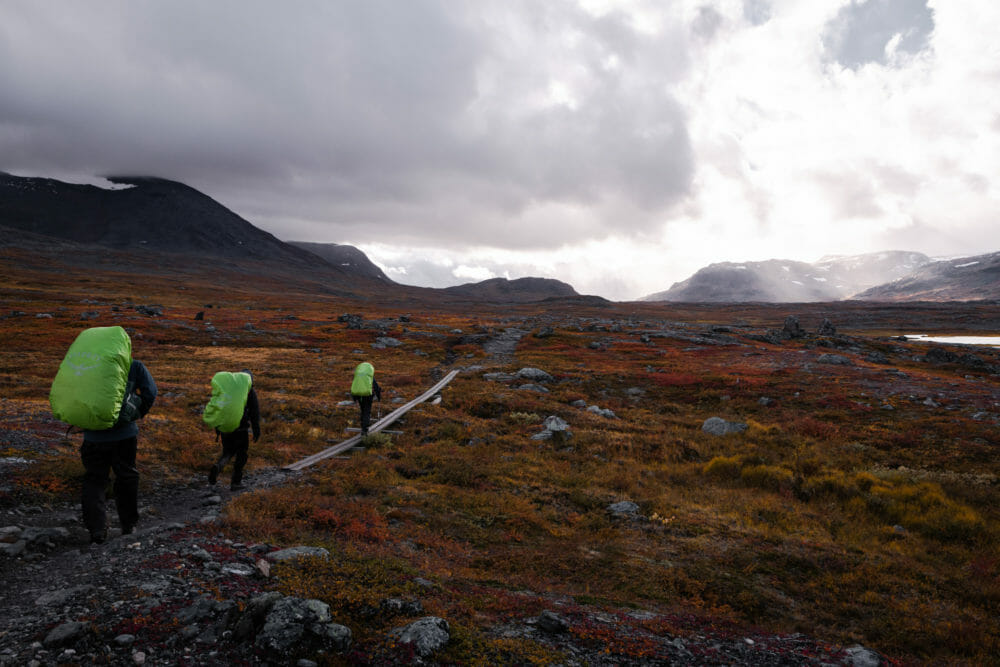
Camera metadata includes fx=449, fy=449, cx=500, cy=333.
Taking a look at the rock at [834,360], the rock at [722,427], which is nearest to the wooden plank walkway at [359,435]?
the rock at [722,427]

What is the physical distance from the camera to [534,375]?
34.9 metres

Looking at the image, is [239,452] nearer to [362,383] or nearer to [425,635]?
[362,383]

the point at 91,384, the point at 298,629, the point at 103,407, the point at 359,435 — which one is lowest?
the point at 359,435

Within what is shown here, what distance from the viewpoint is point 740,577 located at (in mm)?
9406

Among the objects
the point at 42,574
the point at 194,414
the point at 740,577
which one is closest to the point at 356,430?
the point at 194,414

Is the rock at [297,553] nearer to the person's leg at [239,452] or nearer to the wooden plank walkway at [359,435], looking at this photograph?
the person's leg at [239,452]

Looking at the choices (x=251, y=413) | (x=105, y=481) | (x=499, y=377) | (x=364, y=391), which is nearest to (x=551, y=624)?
(x=105, y=481)

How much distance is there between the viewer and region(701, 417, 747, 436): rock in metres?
21.9

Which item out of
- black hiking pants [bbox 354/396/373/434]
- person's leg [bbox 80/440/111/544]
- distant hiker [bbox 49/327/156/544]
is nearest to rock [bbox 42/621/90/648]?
distant hiker [bbox 49/327/156/544]

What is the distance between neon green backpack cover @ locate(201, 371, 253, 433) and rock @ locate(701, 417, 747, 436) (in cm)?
2041

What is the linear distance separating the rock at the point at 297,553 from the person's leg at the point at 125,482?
259 centimetres

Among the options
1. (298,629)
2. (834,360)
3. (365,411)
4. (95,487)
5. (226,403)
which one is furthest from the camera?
(834,360)

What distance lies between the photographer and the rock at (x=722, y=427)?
2194 cm

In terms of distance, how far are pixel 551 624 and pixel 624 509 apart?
719 cm
